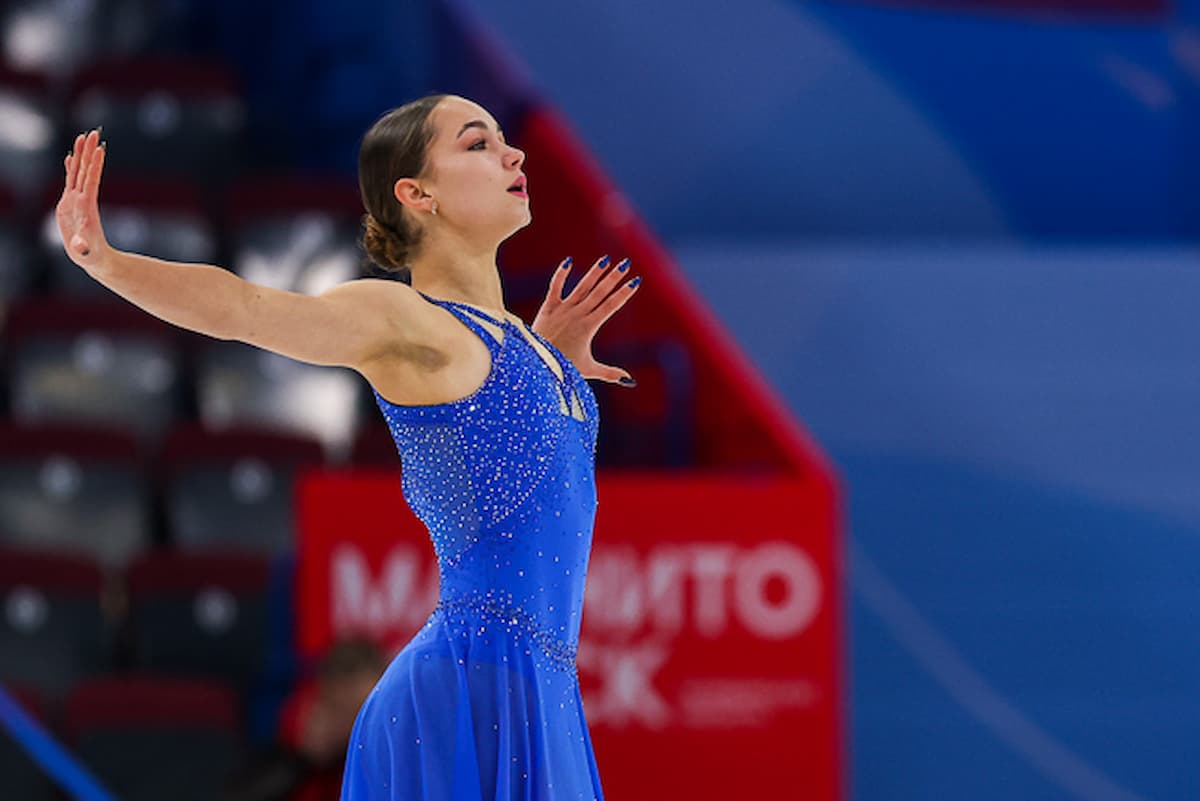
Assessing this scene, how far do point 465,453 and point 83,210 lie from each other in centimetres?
57

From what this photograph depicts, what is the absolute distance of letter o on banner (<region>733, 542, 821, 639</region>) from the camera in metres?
4.64

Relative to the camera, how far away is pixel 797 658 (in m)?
4.66

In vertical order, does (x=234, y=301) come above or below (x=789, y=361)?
below

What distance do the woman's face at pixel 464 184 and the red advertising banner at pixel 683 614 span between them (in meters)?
2.14

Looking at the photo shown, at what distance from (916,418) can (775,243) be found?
1149 mm

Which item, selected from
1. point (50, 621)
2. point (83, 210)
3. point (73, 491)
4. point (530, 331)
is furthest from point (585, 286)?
point (73, 491)

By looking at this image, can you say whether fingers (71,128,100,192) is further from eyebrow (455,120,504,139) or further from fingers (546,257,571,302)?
fingers (546,257,571,302)

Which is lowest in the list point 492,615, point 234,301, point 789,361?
point 492,615

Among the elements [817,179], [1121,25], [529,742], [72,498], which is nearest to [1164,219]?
[1121,25]

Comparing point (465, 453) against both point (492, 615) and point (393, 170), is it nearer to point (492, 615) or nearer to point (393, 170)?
point (492, 615)

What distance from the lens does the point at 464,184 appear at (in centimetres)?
252

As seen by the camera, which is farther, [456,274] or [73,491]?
[73,491]

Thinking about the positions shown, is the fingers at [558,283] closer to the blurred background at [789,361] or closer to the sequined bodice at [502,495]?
the sequined bodice at [502,495]

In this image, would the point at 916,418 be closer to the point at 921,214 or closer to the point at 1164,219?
the point at 921,214
